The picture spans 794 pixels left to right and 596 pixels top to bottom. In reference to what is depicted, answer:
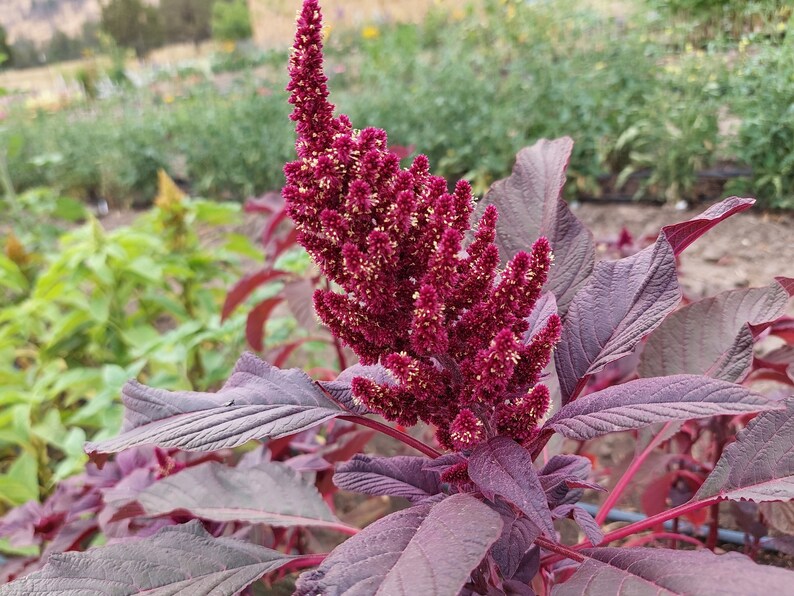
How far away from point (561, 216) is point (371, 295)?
33 cm

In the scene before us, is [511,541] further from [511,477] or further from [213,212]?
[213,212]

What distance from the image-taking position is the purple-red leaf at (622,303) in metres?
0.58

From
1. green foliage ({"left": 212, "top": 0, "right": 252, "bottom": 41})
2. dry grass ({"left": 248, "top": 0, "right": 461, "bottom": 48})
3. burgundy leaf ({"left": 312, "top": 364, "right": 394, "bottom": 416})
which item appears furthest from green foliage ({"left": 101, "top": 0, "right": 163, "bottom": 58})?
burgundy leaf ({"left": 312, "top": 364, "right": 394, "bottom": 416})

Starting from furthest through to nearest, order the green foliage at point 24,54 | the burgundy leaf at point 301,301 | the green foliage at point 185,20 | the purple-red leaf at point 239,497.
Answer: the green foliage at point 185,20
the green foliage at point 24,54
the burgundy leaf at point 301,301
the purple-red leaf at point 239,497

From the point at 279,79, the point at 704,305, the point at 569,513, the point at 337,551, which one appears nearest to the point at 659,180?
the point at 704,305

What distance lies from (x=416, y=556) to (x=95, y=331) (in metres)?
1.86

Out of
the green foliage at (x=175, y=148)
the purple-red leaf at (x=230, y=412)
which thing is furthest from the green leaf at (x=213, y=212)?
the green foliage at (x=175, y=148)

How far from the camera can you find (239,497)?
784mm

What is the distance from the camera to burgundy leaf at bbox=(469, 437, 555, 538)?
46 centimetres

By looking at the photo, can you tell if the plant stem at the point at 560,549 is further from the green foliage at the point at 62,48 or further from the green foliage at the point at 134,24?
the green foliage at the point at 134,24

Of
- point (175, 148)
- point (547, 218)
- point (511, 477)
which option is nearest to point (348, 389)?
point (511, 477)

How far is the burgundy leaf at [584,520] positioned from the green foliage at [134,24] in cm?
889

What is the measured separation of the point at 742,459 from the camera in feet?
1.95

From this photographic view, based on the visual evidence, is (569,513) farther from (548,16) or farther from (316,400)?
(548,16)
